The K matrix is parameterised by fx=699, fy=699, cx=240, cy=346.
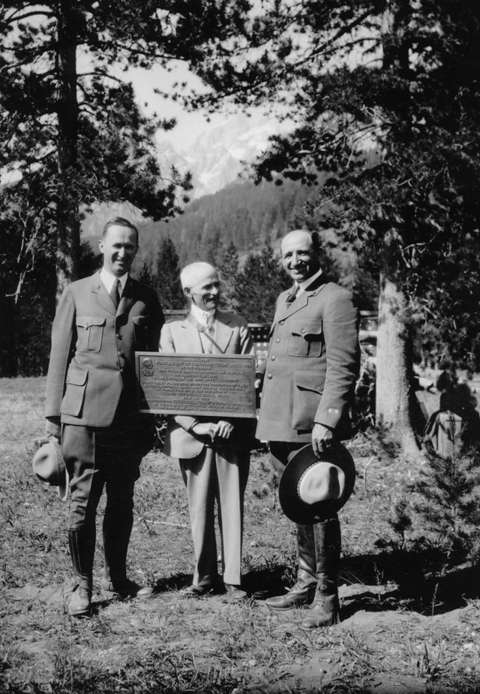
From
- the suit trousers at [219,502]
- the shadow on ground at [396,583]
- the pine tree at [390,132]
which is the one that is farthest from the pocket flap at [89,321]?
the pine tree at [390,132]

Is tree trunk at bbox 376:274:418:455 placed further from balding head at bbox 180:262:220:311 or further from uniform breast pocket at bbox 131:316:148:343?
uniform breast pocket at bbox 131:316:148:343

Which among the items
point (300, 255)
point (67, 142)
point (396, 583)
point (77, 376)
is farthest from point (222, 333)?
point (67, 142)

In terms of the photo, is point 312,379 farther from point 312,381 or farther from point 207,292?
point 207,292

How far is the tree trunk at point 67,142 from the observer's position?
11.7 metres

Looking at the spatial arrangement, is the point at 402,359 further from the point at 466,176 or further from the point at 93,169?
the point at 93,169

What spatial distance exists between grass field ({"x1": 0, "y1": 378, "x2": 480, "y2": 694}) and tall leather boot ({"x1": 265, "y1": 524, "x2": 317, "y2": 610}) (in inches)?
3.8

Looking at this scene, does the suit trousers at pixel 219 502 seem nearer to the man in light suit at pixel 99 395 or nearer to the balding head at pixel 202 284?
the man in light suit at pixel 99 395

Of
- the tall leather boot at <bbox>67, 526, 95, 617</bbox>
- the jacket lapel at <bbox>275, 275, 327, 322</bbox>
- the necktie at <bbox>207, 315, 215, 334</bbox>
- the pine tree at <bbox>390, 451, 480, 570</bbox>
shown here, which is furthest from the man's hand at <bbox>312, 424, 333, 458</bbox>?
the tall leather boot at <bbox>67, 526, 95, 617</bbox>

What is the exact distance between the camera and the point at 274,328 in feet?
13.6

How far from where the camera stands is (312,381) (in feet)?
12.7

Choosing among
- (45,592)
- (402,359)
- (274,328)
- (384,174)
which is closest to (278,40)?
(384,174)

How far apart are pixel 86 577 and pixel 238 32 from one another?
305 inches

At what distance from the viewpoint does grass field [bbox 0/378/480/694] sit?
3193 mm

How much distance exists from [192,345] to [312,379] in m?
0.79
